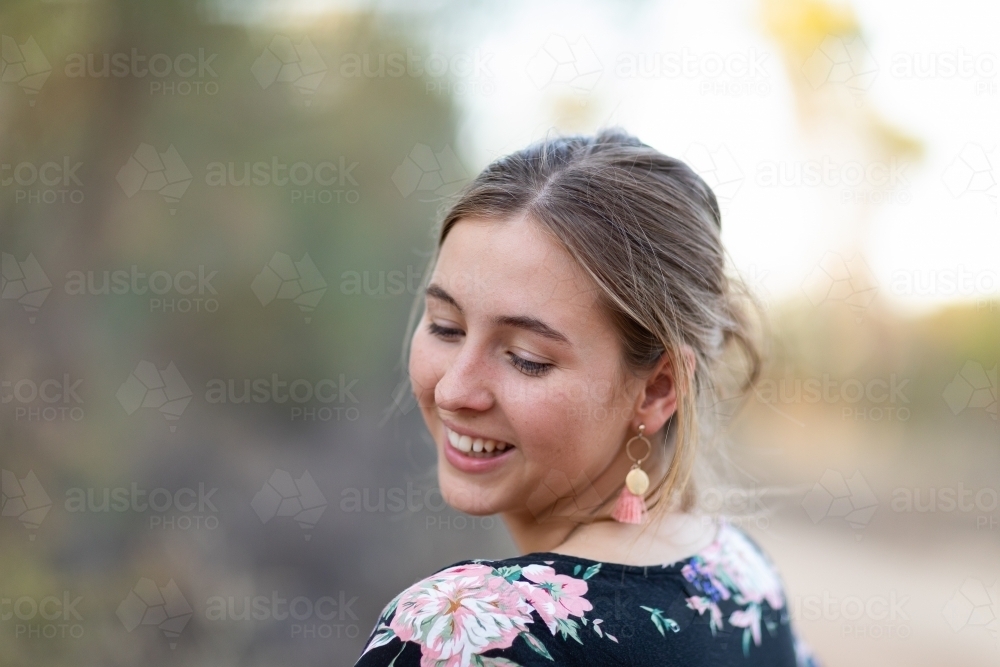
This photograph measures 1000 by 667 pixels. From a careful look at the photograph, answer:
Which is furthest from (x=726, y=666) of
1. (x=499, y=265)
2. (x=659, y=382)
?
(x=499, y=265)

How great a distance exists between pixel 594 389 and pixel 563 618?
0.39 meters

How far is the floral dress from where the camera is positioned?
1074 mm

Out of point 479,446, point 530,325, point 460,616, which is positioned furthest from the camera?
point 479,446

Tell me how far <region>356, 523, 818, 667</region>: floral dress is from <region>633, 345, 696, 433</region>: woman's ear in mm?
259

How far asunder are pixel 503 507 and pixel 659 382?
38 centimetres

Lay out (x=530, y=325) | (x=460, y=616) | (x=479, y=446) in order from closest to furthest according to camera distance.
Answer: (x=460, y=616) → (x=530, y=325) → (x=479, y=446)

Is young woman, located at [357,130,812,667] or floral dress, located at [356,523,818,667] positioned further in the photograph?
young woman, located at [357,130,812,667]

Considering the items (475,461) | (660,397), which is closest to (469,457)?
(475,461)

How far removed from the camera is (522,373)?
1.34 meters

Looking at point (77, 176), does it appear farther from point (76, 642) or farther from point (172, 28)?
point (76, 642)

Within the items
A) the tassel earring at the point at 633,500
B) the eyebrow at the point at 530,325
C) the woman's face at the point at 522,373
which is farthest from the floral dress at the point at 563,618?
the eyebrow at the point at 530,325

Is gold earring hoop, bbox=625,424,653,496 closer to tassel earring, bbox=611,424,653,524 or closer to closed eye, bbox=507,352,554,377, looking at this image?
tassel earring, bbox=611,424,653,524

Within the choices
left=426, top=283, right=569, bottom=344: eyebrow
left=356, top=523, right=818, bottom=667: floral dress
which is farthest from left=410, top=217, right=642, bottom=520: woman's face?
left=356, top=523, right=818, bottom=667: floral dress

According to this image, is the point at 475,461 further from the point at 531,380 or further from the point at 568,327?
the point at 568,327
